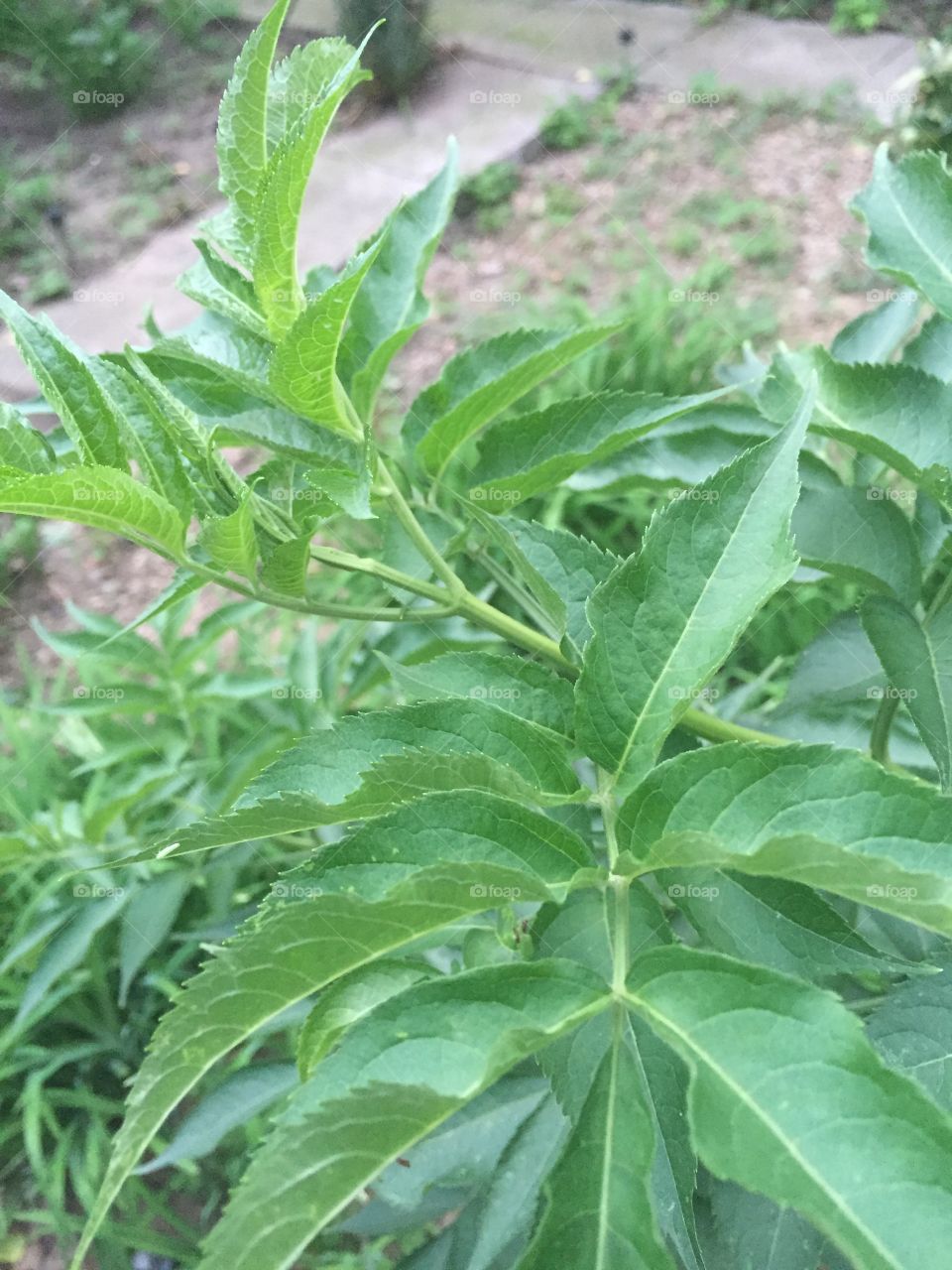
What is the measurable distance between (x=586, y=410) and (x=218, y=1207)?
1605 mm

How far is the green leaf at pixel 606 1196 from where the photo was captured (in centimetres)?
47

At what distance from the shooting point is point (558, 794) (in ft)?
2.08

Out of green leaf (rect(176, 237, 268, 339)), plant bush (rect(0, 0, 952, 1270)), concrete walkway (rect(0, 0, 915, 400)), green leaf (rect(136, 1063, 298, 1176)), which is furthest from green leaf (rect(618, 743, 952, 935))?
concrete walkway (rect(0, 0, 915, 400))

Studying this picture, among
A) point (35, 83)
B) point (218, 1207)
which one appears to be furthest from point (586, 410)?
point (35, 83)

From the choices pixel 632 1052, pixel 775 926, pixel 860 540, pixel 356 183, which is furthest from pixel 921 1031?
pixel 356 183

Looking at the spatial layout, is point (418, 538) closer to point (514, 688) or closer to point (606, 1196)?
point (514, 688)

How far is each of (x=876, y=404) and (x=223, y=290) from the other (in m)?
0.50

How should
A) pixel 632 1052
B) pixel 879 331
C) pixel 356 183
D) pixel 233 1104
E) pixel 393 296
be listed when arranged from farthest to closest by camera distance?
pixel 356 183, pixel 233 1104, pixel 879 331, pixel 393 296, pixel 632 1052

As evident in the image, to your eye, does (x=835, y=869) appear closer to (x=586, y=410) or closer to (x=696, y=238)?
(x=586, y=410)

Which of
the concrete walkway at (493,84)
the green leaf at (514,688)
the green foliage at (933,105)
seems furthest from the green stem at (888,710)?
the concrete walkway at (493,84)

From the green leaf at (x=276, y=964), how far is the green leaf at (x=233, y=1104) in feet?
2.26

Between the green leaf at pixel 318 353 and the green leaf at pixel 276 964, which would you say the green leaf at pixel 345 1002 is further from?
the green leaf at pixel 318 353

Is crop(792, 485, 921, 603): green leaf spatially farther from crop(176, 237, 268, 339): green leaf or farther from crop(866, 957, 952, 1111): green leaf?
crop(176, 237, 268, 339): green leaf

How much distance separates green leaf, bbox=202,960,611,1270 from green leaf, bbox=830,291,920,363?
70cm
